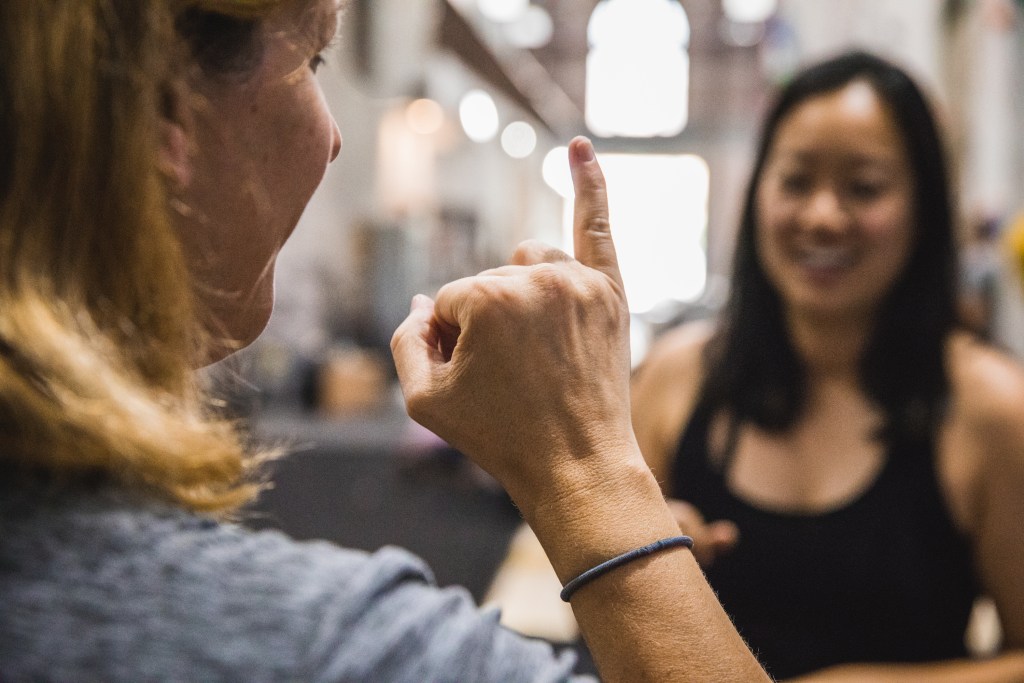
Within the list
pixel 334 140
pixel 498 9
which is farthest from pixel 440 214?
pixel 334 140

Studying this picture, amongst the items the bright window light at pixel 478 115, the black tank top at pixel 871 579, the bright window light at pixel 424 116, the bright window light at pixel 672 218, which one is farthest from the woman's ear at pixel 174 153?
the bright window light at pixel 672 218

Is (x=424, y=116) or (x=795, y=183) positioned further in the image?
(x=424, y=116)

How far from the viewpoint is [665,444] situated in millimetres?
1354

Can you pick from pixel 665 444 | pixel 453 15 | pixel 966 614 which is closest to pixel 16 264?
pixel 665 444

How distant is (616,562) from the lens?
21.2 inches

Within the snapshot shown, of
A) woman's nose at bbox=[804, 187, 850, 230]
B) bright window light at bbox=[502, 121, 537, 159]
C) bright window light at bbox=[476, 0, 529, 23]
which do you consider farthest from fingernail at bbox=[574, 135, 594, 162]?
bright window light at bbox=[502, 121, 537, 159]

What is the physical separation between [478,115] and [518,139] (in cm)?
242

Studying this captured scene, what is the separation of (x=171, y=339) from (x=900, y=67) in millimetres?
1121

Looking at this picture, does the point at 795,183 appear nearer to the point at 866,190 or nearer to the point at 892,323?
the point at 866,190

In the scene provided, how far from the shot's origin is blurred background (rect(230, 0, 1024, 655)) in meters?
2.12

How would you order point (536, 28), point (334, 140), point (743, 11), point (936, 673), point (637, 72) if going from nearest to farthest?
point (334, 140)
point (936, 673)
point (743, 11)
point (536, 28)
point (637, 72)

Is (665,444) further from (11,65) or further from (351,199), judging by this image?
(351,199)

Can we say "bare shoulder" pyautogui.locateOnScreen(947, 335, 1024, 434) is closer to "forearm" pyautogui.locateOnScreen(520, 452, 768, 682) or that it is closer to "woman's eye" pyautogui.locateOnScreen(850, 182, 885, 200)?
"woman's eye" pyautogui.locateOnScreen(850, 182, 885, 200)

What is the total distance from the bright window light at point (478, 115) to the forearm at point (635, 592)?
772 centimetres
